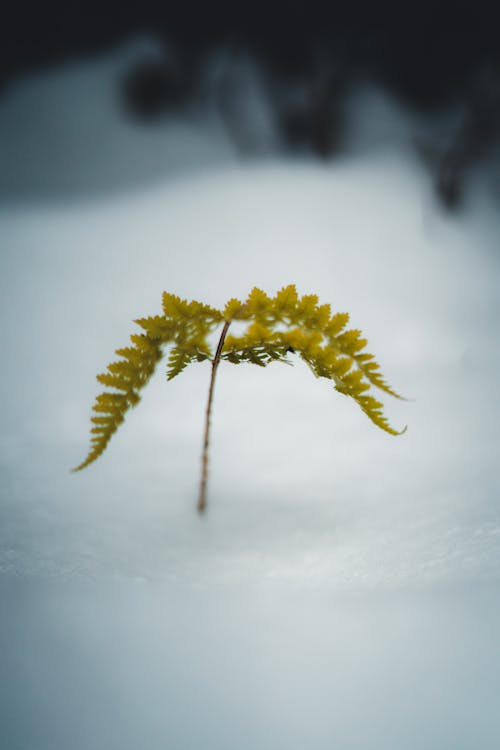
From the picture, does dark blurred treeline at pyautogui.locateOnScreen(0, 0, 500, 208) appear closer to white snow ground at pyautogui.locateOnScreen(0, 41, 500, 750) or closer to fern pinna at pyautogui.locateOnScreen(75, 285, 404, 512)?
white snow ground at pyautogui.locateOnScreen(0, 41, 500, 750)

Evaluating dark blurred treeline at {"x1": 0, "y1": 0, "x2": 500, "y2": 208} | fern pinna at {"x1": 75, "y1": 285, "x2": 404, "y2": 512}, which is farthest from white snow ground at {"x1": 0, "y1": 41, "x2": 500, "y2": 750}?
dark blurred treeline at {"x1": 0, "y1": 0, "x2": 500, "y2": 208}

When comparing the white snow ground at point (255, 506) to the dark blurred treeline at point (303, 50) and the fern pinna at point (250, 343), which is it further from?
the dark blurred treeline at point (303, 50)

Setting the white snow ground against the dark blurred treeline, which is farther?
the dark blurred treeline

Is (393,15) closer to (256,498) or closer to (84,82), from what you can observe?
(84,82)

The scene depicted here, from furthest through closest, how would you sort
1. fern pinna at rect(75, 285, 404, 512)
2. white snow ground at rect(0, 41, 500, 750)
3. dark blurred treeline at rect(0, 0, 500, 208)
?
dark blurred treeline at rect(0, 0, 500, 208) → fern pinna at rect(75, 285, 404, 512) → white snow ground at rect(0, 41, 500, 750)

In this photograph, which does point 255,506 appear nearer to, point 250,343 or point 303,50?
point 250,343

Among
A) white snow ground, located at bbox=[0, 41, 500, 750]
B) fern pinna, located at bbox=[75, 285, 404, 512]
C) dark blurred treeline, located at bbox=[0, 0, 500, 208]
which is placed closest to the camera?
white snow ground, located at bbox=[0, 41, 500, 750]

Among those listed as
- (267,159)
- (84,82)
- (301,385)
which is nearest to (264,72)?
(267,159)

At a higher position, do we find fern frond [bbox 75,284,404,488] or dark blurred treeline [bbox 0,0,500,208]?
dark blurred treeline [bbox 0,0,500,208]
